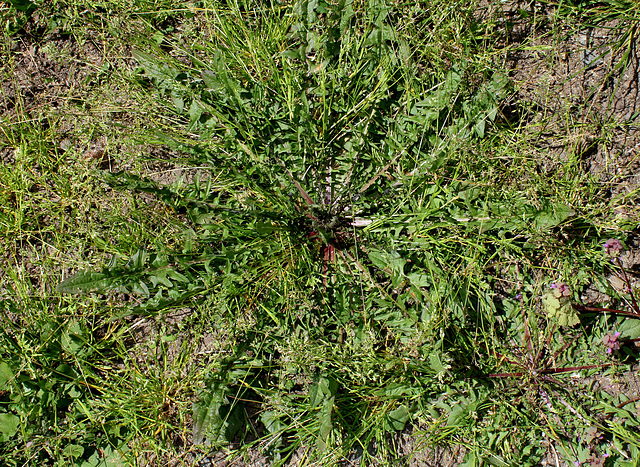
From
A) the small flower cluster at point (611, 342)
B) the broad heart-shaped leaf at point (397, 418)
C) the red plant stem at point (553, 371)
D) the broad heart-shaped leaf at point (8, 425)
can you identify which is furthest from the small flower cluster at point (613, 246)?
the broad heart-shaped leaf at point (8, 425)

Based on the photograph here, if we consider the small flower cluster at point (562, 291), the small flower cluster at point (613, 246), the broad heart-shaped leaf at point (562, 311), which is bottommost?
the broad heart-shaped leaf at point (562, 311)

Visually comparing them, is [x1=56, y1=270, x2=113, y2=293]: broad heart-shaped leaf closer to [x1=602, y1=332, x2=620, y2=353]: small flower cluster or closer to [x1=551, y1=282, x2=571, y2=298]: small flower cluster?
[x1=551, y1=282, x2=571, y2=298]: small flower cluster

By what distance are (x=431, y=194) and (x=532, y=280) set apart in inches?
28.0

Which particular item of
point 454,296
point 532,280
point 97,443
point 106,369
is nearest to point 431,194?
point 454,296

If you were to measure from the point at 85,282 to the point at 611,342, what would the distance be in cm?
263

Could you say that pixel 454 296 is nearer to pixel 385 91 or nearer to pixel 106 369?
pixel 385 91

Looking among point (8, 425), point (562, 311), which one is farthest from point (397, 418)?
point (8, 425)

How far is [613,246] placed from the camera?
7.57 ft

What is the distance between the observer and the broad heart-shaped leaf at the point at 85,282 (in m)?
2.33

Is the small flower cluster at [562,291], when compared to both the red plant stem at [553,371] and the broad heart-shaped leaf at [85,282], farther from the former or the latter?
the broad heart-shaped leaf at [85,282]

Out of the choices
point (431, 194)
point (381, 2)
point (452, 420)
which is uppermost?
point (381, 2)

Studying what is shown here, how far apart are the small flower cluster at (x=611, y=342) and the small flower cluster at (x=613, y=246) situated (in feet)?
1.33

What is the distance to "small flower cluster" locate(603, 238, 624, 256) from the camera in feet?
7.56

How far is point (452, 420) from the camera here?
2.36 m
